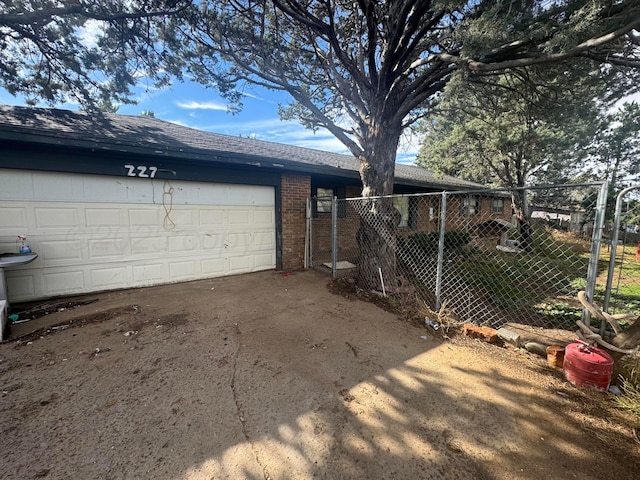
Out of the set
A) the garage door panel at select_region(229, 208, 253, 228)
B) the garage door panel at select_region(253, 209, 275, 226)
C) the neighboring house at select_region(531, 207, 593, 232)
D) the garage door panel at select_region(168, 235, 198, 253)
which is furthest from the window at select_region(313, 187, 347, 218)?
the neighboring house at select_region(531, 207, 593, 232)

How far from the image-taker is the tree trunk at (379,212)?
4977 millimetres

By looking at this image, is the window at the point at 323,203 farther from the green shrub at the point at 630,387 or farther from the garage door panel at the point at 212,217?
the green shrub at the point at 630,387

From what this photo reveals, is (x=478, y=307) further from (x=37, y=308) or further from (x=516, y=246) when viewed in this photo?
(x=516, y=246)

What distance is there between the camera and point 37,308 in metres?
4.07

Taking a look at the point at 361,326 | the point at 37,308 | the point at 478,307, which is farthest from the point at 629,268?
the point at 37,308

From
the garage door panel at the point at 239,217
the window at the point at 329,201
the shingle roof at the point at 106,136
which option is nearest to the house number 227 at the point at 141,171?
the shingle roof at the point at 106,136

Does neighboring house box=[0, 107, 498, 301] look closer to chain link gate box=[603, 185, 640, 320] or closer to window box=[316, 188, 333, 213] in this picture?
window box=[316, 188, 333, 213]

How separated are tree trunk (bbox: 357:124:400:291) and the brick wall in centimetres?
201

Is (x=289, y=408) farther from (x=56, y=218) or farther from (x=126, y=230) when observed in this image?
(x=56, y=218)

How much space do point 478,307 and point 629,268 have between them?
795cm

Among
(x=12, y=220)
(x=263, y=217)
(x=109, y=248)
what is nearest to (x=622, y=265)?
(x=263, y=217)

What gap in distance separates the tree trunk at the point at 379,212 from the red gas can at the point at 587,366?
2742 mm

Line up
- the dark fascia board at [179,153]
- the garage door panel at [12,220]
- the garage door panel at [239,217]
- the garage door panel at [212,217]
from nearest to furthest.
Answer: the dark fascia board at [179,153] → the garage door panel at [12,220] → the garage door panel at [212,217] → the garage door panel at [239,217]

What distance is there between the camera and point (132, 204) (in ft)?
16.3
